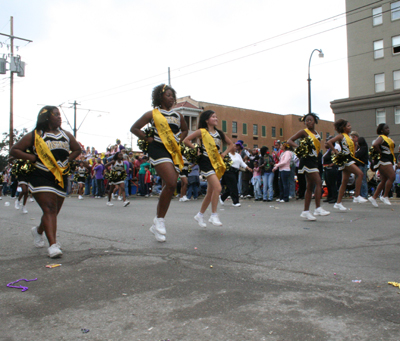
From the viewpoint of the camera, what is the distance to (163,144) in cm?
534

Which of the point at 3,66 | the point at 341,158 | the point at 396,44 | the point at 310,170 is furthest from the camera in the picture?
the point at 396,44

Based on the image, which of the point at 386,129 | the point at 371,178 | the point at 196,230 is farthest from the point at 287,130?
the point at 196,230

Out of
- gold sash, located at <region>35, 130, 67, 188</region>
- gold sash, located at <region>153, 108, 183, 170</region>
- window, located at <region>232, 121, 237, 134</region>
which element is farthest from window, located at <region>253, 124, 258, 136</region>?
gold sash, located at <region>35, 130, 67, 188</region>

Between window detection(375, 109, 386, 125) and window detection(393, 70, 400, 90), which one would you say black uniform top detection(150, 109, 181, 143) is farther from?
window detection(393, 70, 400, 90)

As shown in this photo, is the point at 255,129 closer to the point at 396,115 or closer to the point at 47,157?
the point at 396,115

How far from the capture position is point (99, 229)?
22.0 ft

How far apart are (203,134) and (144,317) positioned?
14.4ft

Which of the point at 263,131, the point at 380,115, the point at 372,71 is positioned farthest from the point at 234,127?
the point at 380,115

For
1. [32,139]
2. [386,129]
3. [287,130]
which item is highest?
[287,130]

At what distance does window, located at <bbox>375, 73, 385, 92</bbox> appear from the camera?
1528 inches

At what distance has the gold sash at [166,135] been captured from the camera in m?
5.33

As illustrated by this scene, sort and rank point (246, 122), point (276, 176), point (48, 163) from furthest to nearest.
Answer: point (246, 122) < point (276, 176) < point (48, 163)

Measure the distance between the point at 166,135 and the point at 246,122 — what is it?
185 feet

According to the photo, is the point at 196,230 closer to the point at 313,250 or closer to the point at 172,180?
the point at 172,180
